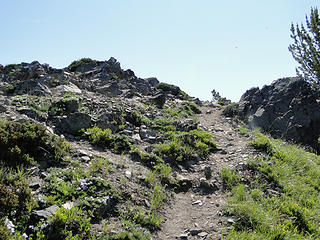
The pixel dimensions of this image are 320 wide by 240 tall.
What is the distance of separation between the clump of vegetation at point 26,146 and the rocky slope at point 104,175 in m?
0.03

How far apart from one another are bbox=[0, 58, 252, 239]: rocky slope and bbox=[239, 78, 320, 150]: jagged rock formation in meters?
5.42

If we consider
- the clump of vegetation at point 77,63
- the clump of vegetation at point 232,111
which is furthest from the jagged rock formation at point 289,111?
the clump of vegetation at point 77,63

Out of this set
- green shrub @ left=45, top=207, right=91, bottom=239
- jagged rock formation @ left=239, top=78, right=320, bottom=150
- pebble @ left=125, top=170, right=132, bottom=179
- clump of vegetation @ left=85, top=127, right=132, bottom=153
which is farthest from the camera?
jagged rock formation @ left=239, top=78, right=320, bottom=150

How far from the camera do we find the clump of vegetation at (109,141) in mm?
9219

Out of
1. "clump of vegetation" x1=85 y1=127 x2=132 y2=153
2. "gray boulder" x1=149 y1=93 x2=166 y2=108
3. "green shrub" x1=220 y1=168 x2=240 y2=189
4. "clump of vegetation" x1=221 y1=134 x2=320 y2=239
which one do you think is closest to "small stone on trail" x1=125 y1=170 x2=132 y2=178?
"clump of vegetation" x1=85 y1=127 x2=132 y2=153

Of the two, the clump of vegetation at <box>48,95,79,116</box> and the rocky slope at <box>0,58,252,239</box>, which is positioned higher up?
the clump of vegetation at <box>48,95,79,116</box>

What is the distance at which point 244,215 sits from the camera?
589 centimetres

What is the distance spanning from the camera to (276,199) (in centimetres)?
690

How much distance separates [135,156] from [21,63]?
31.7 m

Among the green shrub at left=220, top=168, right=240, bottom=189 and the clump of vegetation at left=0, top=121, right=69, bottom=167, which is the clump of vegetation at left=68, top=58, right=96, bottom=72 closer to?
the clump of vegetation at left=0, top=121, right=69, bottom=167

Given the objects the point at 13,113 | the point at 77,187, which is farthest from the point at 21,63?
the point at 77,187

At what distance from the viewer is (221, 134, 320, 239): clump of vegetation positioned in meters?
5.54

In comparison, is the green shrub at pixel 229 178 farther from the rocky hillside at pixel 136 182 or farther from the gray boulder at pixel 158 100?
the gray boulder at pixel 158 100

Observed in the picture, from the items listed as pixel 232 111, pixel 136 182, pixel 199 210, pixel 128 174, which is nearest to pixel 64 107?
pixel 128 174
